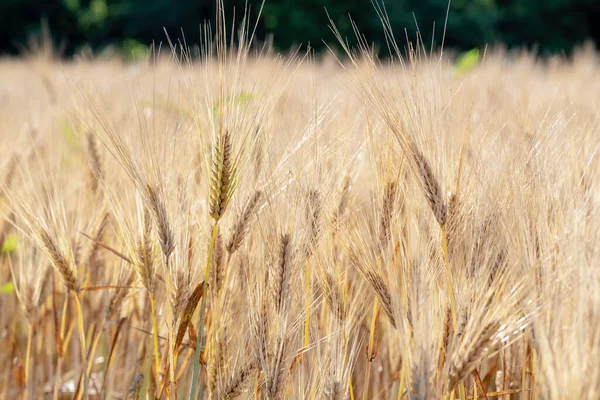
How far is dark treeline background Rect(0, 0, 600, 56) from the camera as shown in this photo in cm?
1214

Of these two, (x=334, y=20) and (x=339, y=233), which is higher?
(x=334, y=20)

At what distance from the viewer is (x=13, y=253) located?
5.67 feet

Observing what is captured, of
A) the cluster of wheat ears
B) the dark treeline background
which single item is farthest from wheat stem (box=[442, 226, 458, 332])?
the dark treeline background

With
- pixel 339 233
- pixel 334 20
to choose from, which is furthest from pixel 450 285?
pixel 334 20

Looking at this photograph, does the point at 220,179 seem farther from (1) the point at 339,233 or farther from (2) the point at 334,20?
(2) the point at 334,20

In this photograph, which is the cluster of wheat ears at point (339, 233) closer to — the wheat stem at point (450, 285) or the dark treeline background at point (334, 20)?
the wheat stem at point (450, 285)

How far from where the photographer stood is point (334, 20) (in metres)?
12.2

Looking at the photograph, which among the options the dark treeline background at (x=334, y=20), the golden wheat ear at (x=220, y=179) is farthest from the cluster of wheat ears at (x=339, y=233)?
the dark treeline background at (x=334, y=20)

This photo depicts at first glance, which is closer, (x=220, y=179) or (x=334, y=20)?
(x=220, y=179)

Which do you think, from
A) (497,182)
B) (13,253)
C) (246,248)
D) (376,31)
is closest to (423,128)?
(497,182)

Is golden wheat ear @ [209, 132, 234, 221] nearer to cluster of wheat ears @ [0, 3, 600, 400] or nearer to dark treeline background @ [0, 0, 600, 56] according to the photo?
cluster of wheat ears @ [0, 3, 600, 400]

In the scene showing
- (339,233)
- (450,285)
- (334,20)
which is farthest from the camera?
(334,20)

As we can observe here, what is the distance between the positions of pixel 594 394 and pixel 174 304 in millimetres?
497

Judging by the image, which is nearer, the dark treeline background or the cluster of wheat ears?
the cluster of wheat ears
